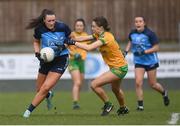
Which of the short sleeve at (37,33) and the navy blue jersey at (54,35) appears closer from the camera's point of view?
the navy blue jersey at (54,35)

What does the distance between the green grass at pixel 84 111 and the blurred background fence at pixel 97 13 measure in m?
11.6

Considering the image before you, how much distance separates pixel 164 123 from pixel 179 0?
23.3 meters

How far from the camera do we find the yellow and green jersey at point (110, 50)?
13617 mm

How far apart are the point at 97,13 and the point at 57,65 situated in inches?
823

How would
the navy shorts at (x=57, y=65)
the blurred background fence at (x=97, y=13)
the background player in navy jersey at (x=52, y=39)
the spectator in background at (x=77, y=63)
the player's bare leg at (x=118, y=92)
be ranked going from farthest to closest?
the blurred background fence at (x=97, y=13) < the spectator in background at (x=77, y=63) < the player's bare leg at (x=118, y=92) < the navy shorts at (x=57, y=65) < the background player in navy jersey at (x=52, y=39)

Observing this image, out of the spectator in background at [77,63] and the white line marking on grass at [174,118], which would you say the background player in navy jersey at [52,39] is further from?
the spectator in background at [77,63]

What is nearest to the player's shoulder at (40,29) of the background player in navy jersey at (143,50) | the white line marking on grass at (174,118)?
the white line marking on grass at (174,118)

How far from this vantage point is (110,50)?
13750 millimetres

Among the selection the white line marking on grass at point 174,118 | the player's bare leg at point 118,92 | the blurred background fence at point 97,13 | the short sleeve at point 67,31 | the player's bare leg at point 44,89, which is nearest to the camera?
the white line marking on grass at point 174,118

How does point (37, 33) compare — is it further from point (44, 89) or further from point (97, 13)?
point (97, 13)

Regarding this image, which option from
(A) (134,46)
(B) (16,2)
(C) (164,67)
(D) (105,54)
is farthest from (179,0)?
(D) (105,54)

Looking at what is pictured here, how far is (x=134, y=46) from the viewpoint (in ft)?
56.1

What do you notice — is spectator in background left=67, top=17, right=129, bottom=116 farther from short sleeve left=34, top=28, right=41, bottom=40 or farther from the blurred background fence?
the blurred background fence

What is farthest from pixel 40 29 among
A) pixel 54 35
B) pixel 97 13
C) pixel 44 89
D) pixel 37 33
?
pixel 97 13
